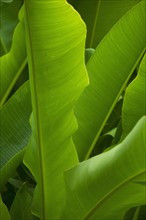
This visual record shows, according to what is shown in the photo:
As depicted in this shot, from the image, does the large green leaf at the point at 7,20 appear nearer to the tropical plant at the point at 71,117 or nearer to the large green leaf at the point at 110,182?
the tropical plant at the point at 71,117

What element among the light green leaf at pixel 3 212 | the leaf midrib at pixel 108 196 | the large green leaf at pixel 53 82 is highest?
the large green leaf at pixel 53 82

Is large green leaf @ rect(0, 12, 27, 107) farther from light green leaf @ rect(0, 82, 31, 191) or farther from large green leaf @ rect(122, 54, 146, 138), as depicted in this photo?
large green leaf @ rect(122, 54, 146, 138)

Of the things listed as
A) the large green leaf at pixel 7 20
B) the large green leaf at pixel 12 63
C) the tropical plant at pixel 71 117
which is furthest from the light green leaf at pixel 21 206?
the large green leaf at pixel 7 20

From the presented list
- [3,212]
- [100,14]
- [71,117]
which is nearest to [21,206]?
[3,212]

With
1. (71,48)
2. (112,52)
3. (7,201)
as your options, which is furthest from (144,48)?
(7,201)

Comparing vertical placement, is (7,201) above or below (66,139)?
below

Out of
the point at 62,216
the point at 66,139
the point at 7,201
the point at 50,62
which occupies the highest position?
the point at 50,62

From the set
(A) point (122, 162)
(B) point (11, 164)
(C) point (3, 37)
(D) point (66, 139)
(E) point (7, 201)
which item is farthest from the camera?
(C) point (3, 37)

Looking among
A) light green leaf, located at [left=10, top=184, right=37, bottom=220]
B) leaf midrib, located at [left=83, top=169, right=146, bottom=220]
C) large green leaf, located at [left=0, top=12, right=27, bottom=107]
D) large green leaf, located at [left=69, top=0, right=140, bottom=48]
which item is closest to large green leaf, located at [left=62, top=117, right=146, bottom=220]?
leaf midrib, located at [left=83, top=169, right=146, bottom=220]

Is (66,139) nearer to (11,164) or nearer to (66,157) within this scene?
(66,157)
